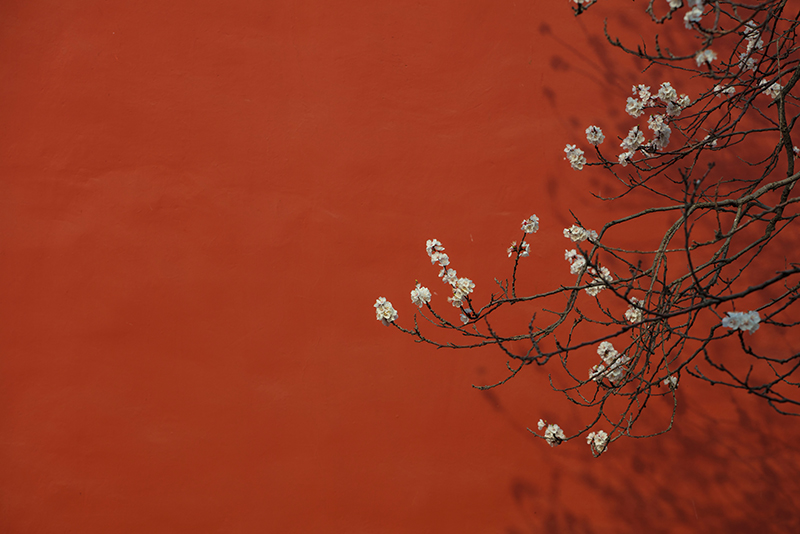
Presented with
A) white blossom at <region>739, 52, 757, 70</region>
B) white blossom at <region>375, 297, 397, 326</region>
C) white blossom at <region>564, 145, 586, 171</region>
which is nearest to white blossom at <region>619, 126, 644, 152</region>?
white blossom at <region>564, 145, 586, 171</region>

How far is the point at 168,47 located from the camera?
242cm

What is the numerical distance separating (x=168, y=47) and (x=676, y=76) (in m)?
2.29

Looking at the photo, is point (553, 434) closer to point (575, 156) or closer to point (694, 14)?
point (575, 156)

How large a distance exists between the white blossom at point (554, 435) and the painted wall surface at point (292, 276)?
0.19 metres

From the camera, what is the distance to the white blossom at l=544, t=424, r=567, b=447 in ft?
6.98

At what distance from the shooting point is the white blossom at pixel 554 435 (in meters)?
2.13

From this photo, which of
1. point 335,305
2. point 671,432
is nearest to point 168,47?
point 335,305

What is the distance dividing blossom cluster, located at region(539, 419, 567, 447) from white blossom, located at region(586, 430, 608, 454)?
116mm

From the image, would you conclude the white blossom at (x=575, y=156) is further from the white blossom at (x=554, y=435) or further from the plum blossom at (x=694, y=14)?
the white blossom at (x=554, y=435)

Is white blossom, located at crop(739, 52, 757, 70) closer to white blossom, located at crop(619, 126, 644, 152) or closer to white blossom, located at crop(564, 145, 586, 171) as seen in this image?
white blossom, located at crop(619, 126, 644, 152)

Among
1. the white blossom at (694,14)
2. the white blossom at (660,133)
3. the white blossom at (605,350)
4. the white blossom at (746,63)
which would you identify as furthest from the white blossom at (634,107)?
the white blossom at (605,350)

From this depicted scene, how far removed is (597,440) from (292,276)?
145cm

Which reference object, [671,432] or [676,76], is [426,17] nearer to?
[676,76]

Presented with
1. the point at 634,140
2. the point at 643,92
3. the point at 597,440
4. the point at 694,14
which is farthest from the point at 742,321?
the point at 643,92
